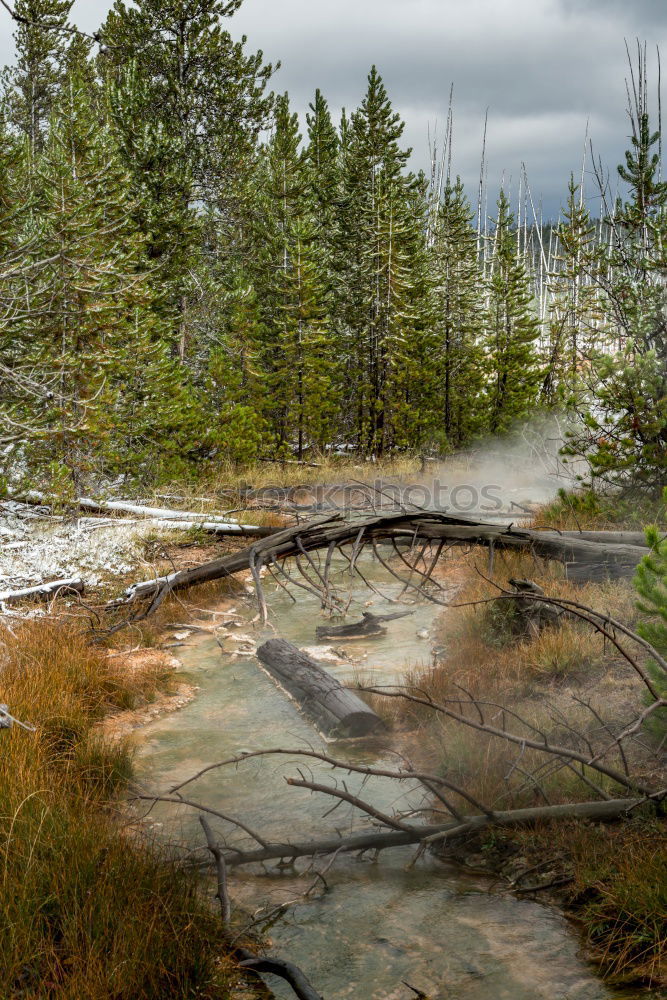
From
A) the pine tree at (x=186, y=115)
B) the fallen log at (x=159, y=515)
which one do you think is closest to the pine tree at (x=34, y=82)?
the pine tree at (x=186, y=115)

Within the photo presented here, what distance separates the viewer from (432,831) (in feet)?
13.7

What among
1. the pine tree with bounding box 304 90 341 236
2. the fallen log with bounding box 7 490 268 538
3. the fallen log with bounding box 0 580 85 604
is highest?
the pine tree with bounding box 304 90 341 236

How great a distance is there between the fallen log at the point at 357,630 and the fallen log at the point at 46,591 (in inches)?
108

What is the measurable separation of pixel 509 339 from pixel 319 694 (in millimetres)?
19053

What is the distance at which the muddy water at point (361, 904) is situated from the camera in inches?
129

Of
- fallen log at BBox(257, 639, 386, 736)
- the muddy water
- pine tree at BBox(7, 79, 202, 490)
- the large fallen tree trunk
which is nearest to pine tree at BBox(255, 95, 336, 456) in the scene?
pine tree at BBox(7, 79, 202, 490)

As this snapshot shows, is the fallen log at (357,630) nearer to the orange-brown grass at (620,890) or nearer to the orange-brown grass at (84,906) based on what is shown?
the orange-brown grass at (84,906)

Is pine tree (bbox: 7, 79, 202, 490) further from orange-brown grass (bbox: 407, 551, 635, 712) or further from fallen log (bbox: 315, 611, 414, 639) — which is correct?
orange-brown grass (bbox: 407, 551, 635, 712)

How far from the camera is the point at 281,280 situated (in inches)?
860

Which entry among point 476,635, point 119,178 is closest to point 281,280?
point 119,178

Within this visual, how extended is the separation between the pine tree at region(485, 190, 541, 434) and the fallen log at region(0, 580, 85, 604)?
16.5 meters

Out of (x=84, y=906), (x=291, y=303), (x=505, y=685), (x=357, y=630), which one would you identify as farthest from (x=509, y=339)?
(x=84, y=906)

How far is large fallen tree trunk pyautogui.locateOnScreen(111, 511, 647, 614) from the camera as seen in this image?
18.4ft

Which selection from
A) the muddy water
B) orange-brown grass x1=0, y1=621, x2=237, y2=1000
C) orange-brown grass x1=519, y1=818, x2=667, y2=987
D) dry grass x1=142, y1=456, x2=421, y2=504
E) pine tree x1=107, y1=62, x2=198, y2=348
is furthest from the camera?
pine tree x1=107, y1=62, x2=198, y2=348
